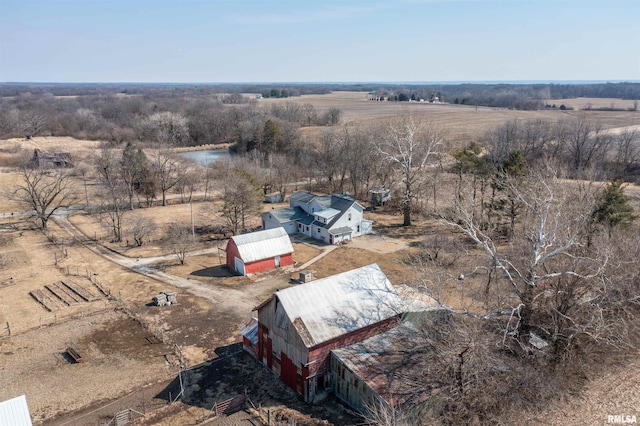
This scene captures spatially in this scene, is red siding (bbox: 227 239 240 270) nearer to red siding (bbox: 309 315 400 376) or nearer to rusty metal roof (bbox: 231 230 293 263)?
rusty metal roof (bbox: 231 230 293 263)

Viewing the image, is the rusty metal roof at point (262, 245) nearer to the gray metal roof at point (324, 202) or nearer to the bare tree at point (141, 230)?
the gray metal roof at point (324, 202)

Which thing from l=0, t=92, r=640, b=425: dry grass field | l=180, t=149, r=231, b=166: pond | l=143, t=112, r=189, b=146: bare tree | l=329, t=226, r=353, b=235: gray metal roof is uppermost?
l=143, t=112, r=189, b=146: bare tree

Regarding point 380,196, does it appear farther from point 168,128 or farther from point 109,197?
point 168,128

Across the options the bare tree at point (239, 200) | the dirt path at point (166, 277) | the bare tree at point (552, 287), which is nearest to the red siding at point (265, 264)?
the dirt path at point (166, 277)

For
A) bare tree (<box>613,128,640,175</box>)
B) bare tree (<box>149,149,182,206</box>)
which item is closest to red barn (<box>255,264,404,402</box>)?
bare tree (<box>149,149,182,206</box>)

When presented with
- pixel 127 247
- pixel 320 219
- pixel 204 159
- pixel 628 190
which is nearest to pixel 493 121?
pixel 628 190

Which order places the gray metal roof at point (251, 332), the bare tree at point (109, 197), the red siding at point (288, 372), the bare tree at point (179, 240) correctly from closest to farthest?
the red siding at point (288, 372) → the gray metal roof at point (251, 332) → the bare tree at point (179, 240) → the bare tree at point (109, 197)

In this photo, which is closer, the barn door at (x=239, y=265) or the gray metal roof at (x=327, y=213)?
the barn door at (x=239, y=265)

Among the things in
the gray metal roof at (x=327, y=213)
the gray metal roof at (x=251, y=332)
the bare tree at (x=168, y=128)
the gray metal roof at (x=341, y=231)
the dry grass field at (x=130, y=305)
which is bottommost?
the dry grass field at (x=130, y=305)
